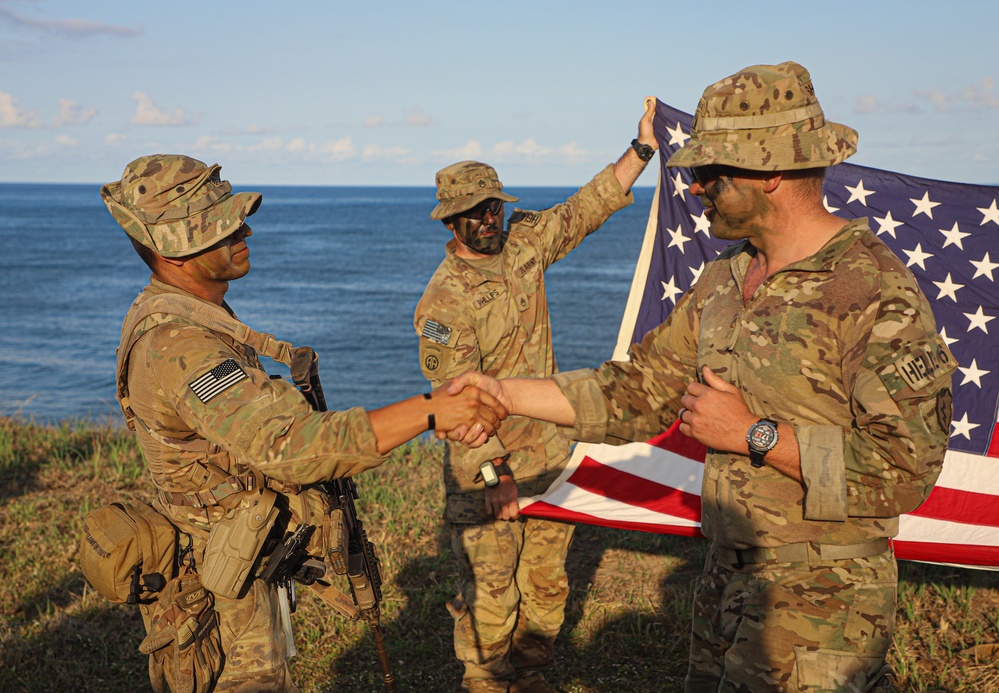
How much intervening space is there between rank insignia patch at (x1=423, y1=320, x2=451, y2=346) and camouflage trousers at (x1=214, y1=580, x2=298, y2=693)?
77.1 inches

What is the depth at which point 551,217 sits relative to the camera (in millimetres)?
6137

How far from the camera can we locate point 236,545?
11.8 feet

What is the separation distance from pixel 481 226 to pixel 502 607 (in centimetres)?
231

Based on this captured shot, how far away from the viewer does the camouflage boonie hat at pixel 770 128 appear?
3.07 meters

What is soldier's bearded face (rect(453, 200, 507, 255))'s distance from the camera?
5590mm

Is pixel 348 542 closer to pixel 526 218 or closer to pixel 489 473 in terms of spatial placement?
pixel 489 473

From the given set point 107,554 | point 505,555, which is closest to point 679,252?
point 505,555

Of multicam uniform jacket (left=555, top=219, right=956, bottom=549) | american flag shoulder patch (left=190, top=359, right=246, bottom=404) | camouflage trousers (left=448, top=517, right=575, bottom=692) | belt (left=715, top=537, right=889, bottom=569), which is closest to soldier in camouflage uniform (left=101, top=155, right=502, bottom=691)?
american flag shoulder patch (left=190, top=359, right=246, bottom=404)

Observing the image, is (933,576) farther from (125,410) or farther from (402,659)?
(125,410)

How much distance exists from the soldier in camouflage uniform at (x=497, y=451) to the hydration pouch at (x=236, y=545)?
1830mm

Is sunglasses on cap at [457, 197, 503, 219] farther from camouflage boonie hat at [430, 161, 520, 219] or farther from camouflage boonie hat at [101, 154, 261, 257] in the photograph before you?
camouflage boonie hat at [101, 154, 261, 257]

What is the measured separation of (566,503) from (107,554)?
327 centimetres

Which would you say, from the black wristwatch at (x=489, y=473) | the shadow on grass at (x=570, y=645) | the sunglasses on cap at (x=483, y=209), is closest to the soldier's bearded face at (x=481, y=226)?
the sunglasses on cap at (x=483, y=209)

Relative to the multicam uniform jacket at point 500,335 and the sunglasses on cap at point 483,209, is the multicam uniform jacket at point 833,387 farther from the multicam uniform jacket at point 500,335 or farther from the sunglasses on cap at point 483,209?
the sunglasses on cap at point 483,209
